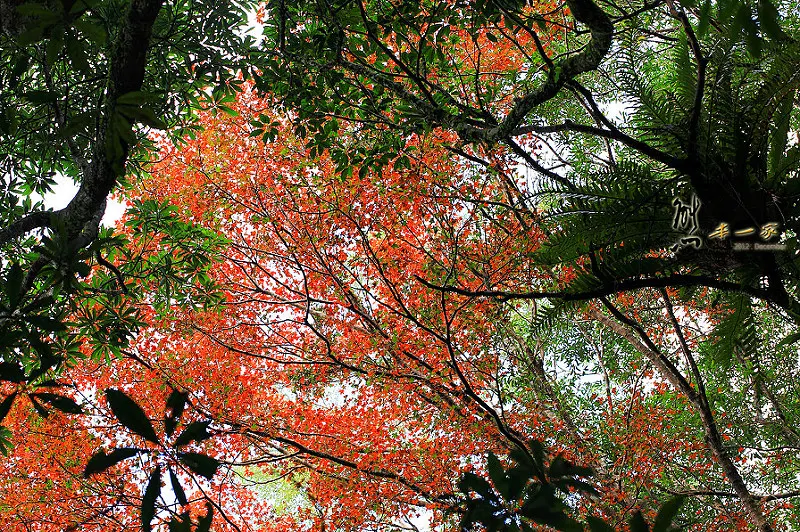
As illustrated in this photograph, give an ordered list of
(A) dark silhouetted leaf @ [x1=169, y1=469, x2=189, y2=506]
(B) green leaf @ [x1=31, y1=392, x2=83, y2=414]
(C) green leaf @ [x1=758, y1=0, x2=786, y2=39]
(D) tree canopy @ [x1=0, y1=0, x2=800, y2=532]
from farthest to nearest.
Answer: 1. (D) tree canopy @ [x1=0, y1=0, x2=800, y2=532]
2. (B) green leaf @ [x1=31, y1=392, x2=83, y2=414]
3. (A) dark silhouetted leaf @ [x1=169, y1=469, x2=189, y2=506]
4. (C) green leaf @ [x1=758, y1=0, x2=786, y2=39]

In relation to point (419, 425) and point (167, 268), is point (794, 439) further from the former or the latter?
point (167, 268)

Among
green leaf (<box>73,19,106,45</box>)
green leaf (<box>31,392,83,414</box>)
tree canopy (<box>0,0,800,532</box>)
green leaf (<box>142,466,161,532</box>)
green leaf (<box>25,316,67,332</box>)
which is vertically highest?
tree canopy (<box>0,0,800,532</box>)

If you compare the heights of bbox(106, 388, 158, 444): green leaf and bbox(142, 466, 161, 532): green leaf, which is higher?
bbox(106, 388, 158, 444): green leaf

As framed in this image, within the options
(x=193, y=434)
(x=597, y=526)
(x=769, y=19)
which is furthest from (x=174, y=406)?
(x=769, y=19)

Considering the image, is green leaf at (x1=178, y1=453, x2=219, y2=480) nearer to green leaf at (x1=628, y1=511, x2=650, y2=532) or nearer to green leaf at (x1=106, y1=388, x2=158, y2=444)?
green leaf at (x1=106, y1=388, x2=158, y2=444)

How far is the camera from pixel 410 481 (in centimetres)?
613

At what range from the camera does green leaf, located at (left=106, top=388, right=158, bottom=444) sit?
109 cm

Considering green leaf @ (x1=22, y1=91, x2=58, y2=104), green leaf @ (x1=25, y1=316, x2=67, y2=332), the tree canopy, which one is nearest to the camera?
green leaf @ (x1=22, y1=91, x2=58, y2=104)

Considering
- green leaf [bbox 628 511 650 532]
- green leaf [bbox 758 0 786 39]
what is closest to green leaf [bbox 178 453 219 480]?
green leaf [bbox 628 511 650 532]

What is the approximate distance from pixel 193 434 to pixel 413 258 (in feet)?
19.9

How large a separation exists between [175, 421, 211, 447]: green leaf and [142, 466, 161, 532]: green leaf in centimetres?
7

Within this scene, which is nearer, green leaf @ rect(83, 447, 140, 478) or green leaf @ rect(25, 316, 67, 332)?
green leaf @ rect(83, 447, 140, 478)

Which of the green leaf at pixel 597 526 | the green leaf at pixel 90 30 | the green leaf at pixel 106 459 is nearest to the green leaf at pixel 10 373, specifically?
the green leaf at pixel 106 459

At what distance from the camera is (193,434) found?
121cm
